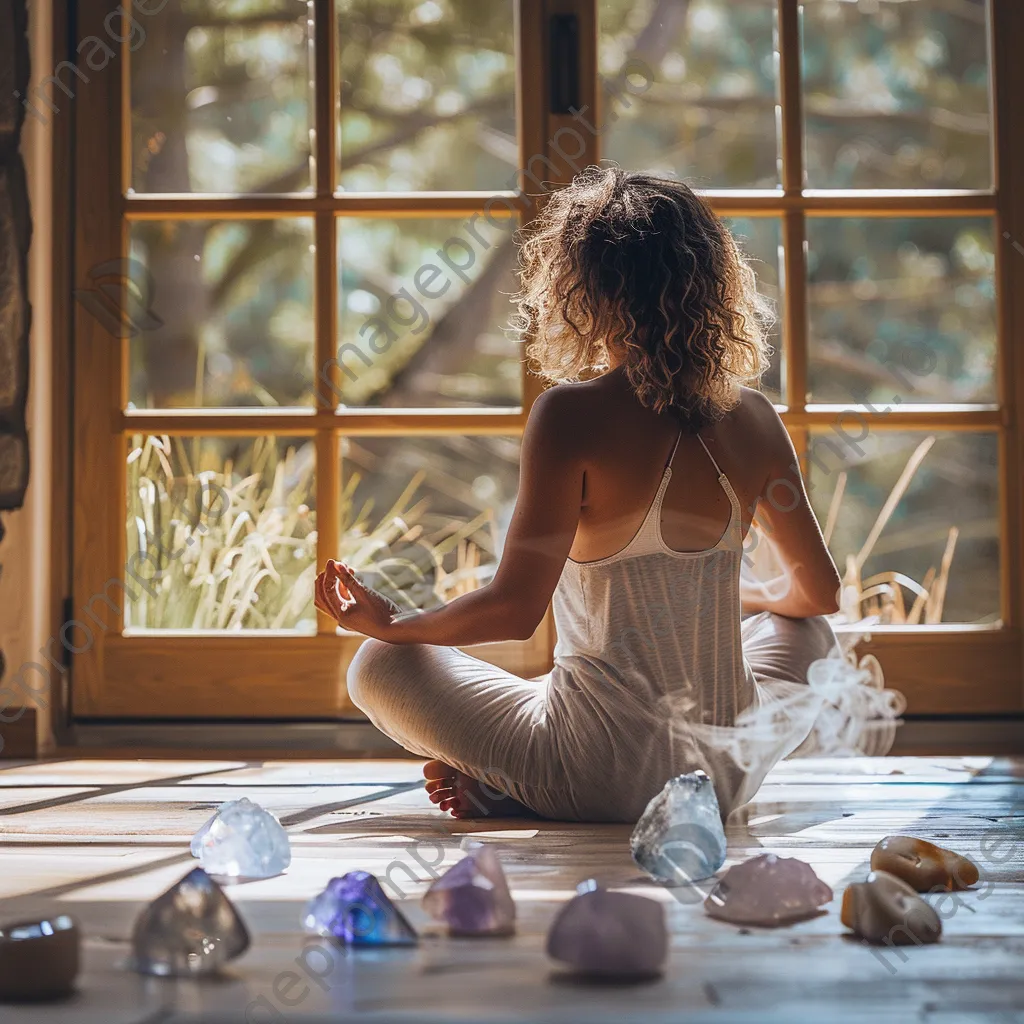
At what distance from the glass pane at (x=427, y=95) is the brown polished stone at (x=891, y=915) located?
1608 mm

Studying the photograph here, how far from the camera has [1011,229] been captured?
225cm

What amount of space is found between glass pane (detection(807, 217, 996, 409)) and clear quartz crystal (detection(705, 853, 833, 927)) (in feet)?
4.38

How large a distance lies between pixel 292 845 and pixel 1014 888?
2.71 feet

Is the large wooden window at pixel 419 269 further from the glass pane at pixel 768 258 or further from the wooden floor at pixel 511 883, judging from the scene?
the wooden floor at pixel 511 883

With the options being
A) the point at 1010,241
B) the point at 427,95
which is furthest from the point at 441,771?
the point at 1010,241

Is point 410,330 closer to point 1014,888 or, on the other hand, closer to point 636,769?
point 636,769

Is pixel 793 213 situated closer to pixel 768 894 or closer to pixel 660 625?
pixel 660 625

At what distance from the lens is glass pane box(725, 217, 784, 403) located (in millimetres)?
2281

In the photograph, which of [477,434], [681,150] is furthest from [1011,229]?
[477,434]

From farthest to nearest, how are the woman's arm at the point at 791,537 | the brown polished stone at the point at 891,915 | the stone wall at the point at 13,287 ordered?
the stone wall at the point at 13,287 < the woman's arm at the point at 791,537 < the brown polished stone at the point at 891,915

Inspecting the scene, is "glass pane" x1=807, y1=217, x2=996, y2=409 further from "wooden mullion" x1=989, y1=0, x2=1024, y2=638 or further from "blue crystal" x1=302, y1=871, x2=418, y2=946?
"blue crystal" x1=302, y1=871, x2=418, y2=946

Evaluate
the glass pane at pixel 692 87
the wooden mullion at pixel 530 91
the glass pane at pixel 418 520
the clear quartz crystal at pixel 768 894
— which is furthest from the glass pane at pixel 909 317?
the clear quartz crystal at pixel 768 894

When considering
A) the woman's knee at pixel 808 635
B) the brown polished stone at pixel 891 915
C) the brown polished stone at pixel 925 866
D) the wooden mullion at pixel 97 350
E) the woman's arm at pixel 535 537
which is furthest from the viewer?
the wooden mullion at pixel 97 350

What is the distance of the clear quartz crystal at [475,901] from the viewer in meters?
1.05
